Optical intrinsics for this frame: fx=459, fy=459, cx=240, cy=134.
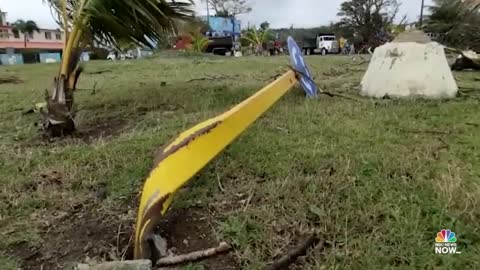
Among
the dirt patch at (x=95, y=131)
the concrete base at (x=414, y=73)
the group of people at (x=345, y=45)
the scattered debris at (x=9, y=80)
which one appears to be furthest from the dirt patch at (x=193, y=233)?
the group of people at (x=345, y=45)

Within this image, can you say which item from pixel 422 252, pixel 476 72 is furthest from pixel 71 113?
pixel 476 72

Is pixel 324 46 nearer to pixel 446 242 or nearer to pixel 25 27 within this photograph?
pixel 25 27

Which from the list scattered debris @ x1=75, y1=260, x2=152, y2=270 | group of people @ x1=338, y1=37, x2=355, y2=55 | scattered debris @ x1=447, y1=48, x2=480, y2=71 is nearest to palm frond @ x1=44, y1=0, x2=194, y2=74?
scattered debris @ x1=75, y1=260, x2=152, y2=270

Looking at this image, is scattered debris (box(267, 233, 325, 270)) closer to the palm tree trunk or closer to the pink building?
the palm tree trunk

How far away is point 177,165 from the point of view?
2.28 metres

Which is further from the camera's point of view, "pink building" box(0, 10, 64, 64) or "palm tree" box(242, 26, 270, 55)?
"pink building" box(0, 10, 64, 64)

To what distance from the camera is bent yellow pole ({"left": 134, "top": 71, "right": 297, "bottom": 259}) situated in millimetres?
2098

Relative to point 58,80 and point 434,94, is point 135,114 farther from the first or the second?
point 434,94

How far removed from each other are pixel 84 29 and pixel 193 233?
286 cm

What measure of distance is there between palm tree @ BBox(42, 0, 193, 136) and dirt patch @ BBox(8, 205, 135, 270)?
1777 mm

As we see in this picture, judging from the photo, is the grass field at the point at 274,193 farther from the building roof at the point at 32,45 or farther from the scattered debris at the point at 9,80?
the building roof at the point at 32,45

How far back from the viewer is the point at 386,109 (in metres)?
4.55

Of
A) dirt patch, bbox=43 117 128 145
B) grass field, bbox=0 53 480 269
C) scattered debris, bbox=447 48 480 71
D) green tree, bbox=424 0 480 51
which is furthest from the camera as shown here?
scattered debris, bbox=447 48 480 71

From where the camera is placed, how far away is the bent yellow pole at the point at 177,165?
2098 millimetres
